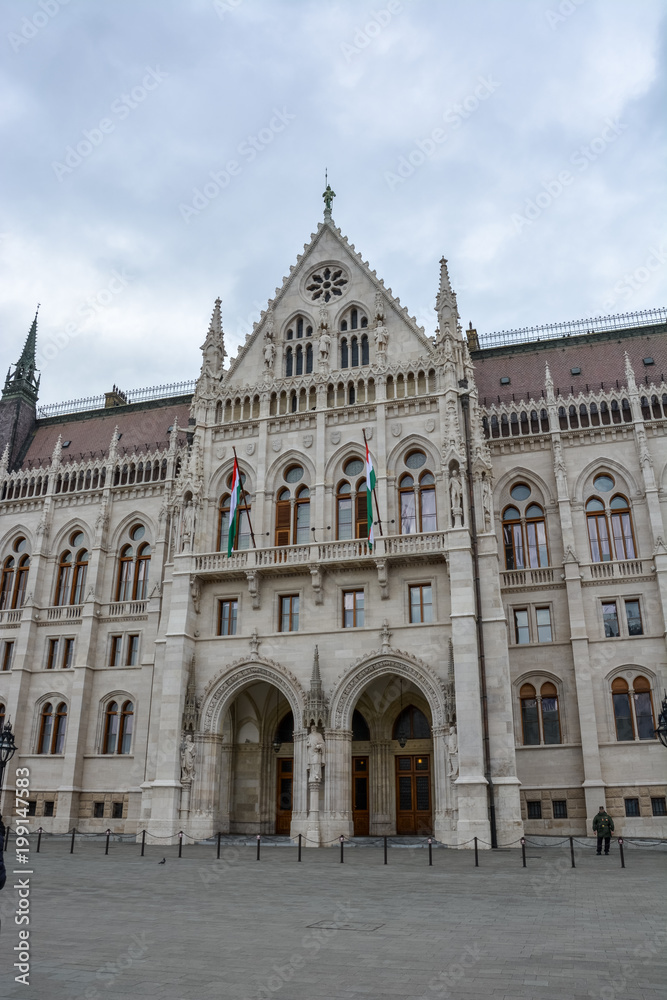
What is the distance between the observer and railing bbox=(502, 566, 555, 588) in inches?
1372

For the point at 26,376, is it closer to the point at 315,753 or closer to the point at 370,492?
the point at 370,492

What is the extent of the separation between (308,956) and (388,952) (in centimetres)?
110

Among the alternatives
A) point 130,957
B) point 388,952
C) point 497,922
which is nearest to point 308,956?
point 388,952

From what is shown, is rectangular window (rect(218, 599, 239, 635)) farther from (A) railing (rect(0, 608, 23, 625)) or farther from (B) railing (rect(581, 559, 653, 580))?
(B) railing (rect(581, 559, 653, 580))

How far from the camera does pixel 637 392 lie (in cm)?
3603

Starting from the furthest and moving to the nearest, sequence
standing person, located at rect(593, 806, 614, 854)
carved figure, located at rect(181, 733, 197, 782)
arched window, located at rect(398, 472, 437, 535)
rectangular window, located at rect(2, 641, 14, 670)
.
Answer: rectangular window, located at rect(2, 641, 14, 670) < arched window, located at rect(398, 472, 437, 535) < carved figure, located at rect(181, 733, 197, 782) < standing person, located at rect(593, 806, 614, 854)

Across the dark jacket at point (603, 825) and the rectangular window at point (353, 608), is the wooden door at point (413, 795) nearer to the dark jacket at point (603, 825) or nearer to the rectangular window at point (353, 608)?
the rectangular window at point (353, 608)

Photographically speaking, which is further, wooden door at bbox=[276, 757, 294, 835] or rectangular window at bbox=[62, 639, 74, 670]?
rectangular window at bbox=[62, 639, 74, 670]

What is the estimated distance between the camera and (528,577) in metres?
35.1

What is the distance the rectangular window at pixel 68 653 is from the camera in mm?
40719

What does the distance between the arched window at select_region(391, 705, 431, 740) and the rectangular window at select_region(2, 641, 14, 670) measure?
68.4 ft

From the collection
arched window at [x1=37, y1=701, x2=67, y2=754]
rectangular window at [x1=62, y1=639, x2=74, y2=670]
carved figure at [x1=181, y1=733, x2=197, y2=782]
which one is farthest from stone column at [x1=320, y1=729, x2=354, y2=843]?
rectangular window at [x1=62, y1=639, x2=74, y2=670]

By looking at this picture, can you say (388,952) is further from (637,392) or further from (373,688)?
(637,392)

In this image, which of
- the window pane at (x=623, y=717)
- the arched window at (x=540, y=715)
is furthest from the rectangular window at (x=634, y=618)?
the arched window at (x=540, y=715)
